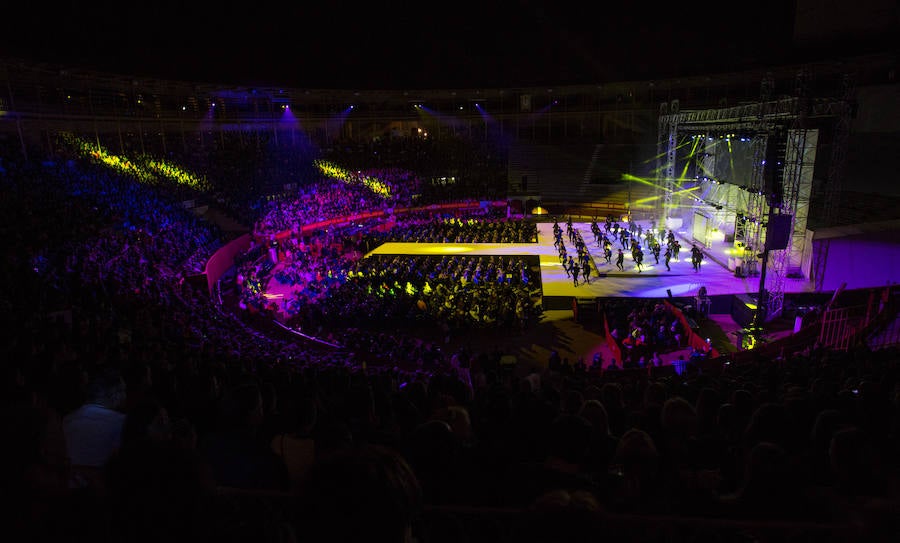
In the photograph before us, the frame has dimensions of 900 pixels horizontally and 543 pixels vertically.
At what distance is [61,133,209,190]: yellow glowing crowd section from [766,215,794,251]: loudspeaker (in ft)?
90.0

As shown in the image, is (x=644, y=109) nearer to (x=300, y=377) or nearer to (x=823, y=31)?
(x=823, y=31)

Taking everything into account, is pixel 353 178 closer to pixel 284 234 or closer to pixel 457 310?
pixel 284 234

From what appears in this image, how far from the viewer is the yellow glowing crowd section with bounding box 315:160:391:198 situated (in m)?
42.3

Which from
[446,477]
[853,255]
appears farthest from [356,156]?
[446,477]

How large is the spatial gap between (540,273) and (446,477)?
74.2 ft

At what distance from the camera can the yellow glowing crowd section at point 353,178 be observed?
42281 millimetres

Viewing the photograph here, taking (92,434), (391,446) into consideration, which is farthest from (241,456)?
(92,434)

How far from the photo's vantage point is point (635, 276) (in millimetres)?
23828

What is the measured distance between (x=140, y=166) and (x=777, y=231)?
97.7 feet

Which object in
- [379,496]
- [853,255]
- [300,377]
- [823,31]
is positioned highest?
[823,31]

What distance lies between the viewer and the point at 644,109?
4447 centimetres

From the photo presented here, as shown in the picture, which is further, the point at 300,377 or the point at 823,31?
the point at 823,31

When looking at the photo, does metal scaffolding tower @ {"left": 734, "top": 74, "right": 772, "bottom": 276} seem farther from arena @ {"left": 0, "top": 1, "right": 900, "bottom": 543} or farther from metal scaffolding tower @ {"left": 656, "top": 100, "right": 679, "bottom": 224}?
metal scaffolding tower @ {"left": 656, "top": 100, "right": 679, "bottom": 224}

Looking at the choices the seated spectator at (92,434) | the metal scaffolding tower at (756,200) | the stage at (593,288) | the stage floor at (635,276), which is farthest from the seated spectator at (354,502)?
the stage floor at (635,276)
